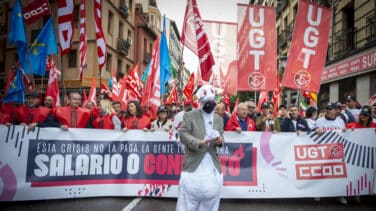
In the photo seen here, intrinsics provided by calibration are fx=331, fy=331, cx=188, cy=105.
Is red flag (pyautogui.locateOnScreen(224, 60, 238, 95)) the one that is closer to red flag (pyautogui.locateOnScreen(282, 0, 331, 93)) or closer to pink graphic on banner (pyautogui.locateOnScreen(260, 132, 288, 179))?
red flag (pyautogui.locateOnScreen(282, 0, 331, 93))

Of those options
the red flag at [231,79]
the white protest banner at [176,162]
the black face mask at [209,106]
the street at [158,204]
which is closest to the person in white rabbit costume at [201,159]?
Answer: the black face mask at [209,106]

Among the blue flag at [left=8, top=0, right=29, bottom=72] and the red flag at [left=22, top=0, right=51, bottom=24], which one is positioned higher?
the red flag at [left=22, top=0, right=51, bottom=24]

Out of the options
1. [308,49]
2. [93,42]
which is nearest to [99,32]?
[308,49]

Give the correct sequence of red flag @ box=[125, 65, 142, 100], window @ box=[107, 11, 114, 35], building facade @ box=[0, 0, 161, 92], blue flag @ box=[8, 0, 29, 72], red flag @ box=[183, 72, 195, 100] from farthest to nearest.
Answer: window @ box=[107, 11, 114, 35]
building facade @ box=[0, 0, 161, 92]
red flag @ box=[183, 72, 195, 100]
red flag @ box=[125, 65, 142, 100]
blue flag @ box=[8, 0, 29, 72]

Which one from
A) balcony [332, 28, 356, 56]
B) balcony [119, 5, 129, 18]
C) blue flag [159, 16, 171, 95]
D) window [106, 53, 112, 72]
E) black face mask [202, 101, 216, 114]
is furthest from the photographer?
balcony [119, 5, 129, 18]

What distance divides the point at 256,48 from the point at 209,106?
4673 millimetres

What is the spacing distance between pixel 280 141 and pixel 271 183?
772 millimetres

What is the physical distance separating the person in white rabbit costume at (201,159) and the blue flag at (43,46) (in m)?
6.58

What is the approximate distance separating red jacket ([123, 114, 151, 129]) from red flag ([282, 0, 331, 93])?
318 centimetres

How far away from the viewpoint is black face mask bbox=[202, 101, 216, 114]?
11.9ft

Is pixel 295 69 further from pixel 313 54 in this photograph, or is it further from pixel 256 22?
pixel 256 22

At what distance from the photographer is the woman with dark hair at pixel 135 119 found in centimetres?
663

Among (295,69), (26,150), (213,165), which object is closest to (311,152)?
(295,69)

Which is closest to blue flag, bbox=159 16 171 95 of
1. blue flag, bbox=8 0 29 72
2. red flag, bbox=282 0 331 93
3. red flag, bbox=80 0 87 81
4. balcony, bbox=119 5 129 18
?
red flag, bbox=80 0 87 81
